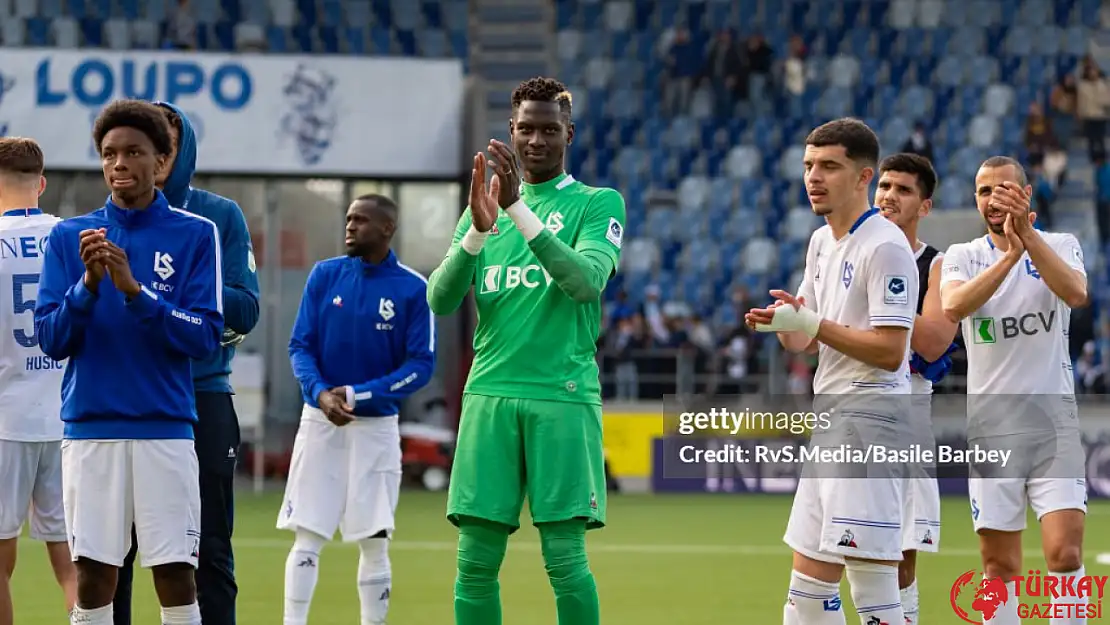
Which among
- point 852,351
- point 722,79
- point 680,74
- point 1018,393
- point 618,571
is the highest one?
point 680,74

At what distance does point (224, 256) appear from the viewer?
5887 millimetres

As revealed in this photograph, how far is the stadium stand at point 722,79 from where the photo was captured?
23.4 meters

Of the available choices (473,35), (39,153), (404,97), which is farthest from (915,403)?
→ (473,35)

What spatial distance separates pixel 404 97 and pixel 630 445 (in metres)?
5.58

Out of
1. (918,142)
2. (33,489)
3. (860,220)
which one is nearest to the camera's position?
(860,220)

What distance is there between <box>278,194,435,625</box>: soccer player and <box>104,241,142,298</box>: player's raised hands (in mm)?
2382

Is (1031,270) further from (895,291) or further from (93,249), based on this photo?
(93,249)

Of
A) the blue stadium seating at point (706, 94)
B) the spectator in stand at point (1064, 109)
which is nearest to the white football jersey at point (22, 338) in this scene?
the blue stadium seating at point (706, 94)

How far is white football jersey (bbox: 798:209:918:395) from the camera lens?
17.4ft

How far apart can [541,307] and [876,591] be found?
62.1 inches

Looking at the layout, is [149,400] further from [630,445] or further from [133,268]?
[630,445]

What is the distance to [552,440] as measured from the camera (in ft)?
17.8

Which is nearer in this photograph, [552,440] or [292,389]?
[552,440]

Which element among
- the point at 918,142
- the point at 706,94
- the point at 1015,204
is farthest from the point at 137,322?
the point at 706,94
